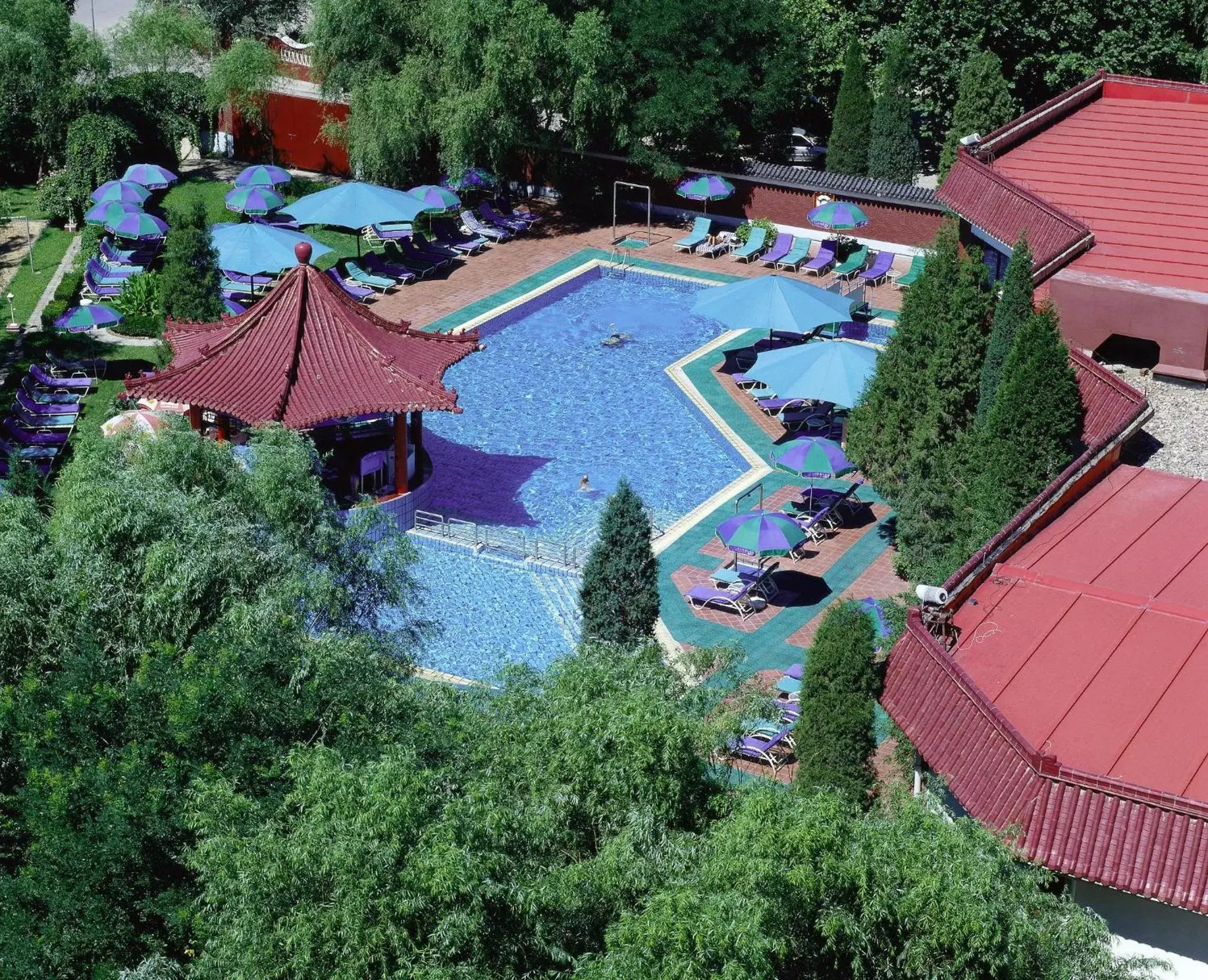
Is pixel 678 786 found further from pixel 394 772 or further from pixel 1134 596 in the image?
pixel 1134 596

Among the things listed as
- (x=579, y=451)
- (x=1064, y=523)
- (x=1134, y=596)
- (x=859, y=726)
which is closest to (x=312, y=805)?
(x=859, y=726)

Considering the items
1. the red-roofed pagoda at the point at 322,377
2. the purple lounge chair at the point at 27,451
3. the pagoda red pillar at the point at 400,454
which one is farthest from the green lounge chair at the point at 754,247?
the purple lounge chair at the point at 27,451

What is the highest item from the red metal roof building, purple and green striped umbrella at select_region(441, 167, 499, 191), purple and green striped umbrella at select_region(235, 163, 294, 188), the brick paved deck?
the red metal roof building

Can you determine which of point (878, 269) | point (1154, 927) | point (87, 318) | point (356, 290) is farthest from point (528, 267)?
point (1154, 927)

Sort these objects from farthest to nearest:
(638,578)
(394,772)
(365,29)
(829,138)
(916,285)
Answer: (829,138), (365,29), (916,285), (638,578), (394,772)

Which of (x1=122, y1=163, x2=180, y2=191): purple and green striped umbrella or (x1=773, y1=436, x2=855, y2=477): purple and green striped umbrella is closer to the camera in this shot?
(x1=773, y1=436, x2=855, y2=477): purple and green striped umbrella

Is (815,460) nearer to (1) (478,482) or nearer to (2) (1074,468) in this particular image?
(1) (478,482)

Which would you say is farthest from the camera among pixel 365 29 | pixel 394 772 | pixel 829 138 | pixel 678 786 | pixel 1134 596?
pixel 829 138

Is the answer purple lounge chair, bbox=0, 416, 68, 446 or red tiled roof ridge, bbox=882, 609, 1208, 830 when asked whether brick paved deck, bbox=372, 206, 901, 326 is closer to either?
purple lounge chair, bbox=0, 416, 68, 446

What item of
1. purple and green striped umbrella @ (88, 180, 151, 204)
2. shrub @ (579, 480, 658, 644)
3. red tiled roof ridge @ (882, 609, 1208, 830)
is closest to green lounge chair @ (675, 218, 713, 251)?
purple and green striped umbrella @ (88, 180, 151, 204)
